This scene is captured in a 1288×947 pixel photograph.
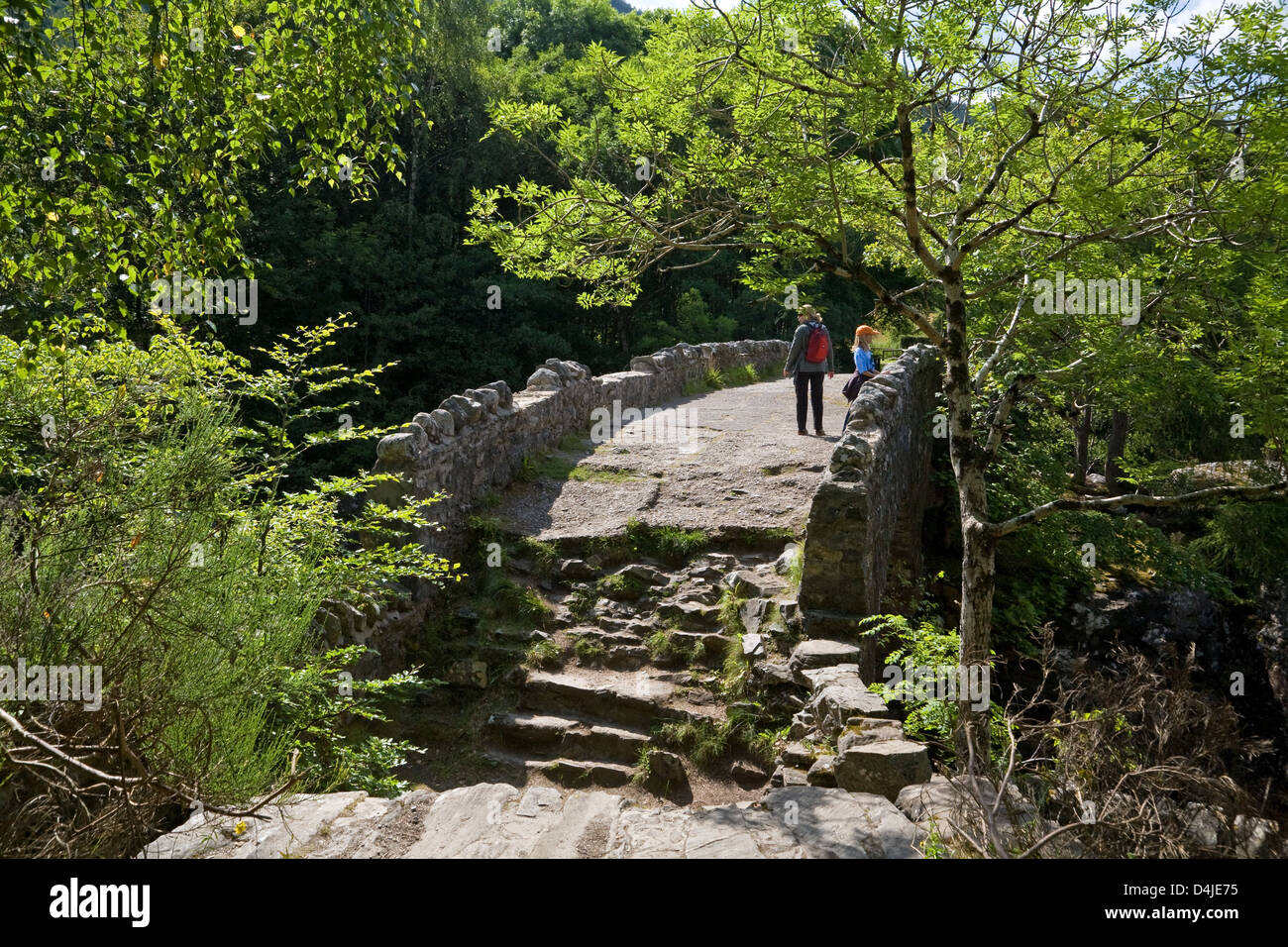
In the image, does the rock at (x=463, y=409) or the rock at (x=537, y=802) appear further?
the rock at (x=463, y=409)

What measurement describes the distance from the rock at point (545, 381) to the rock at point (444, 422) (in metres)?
2.73

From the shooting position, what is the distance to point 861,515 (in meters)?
6.81

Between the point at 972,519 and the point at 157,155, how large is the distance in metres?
4.99

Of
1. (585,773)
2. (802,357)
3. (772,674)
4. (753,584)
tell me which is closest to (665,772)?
(585,773)

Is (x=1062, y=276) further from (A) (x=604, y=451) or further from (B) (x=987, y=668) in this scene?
(A) (x=604, y=451)

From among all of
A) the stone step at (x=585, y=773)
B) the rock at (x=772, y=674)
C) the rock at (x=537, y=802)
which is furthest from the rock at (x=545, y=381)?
the rock at (x=537, y=802)

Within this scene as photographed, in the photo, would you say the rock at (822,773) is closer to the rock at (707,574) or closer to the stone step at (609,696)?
the stone step at (609,696)

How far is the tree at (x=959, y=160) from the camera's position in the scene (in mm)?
4965

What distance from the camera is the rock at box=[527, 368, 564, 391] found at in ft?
36.3

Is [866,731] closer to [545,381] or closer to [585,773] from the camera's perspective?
[585,773]

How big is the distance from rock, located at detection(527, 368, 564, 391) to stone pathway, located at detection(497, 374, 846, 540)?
802 millimetres

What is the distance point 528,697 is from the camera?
6.75m

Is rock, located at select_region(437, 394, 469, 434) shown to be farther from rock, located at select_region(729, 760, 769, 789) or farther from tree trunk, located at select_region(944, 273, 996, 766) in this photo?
tree trunk, located at select_region(944, 273, 996, 766)

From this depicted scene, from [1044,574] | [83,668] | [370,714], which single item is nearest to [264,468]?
[370,714]
